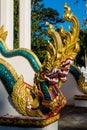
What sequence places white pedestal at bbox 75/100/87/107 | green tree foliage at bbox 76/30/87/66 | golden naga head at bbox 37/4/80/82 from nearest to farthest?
golden naga head at bbox 37/4/80/82 → white pedestal at bbox 75/100/87/107 → green tree foliage at bbox 76/30/87/66

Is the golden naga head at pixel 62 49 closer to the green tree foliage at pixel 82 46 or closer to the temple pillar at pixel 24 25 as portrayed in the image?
the temple pillar at pixel 24 25

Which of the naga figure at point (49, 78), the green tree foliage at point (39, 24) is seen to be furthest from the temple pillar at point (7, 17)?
the green tree foliage at point (39, 24)

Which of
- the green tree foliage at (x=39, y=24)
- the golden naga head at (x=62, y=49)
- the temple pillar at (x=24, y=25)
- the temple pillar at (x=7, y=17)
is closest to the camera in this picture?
the golden naga head at (x=62, y=49)

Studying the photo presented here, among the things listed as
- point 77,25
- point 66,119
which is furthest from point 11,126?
point 66,119

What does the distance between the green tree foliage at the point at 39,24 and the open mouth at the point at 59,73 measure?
1043 cm

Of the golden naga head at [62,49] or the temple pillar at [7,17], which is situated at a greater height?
the temple pillar at [7,17]

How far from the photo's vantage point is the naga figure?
467cm

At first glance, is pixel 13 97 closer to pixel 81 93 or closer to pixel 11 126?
pixel 11 126

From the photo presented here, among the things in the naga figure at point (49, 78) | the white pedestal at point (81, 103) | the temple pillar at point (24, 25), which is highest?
the temple pillar at point (24, 25)

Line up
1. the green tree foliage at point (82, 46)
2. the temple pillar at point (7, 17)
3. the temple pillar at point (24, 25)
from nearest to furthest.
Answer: the temple pillar at point (7, 17), the temple pillar at point (24, 25), the green tree foliage at point (82, 46)

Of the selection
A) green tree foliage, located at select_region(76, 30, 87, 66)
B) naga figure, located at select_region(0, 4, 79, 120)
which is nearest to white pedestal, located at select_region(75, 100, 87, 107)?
naga figure, located at select_region(0, 4, 79, 120)

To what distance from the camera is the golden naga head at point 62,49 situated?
4.66 meters

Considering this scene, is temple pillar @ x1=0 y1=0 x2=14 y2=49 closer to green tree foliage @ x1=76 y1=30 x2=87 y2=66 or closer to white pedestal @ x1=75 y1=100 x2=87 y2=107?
white pedestal @ x1=75 y1=100 x2=87 y2=107

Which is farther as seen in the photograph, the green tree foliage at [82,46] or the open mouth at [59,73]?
the green tree foliage at [82,46]
